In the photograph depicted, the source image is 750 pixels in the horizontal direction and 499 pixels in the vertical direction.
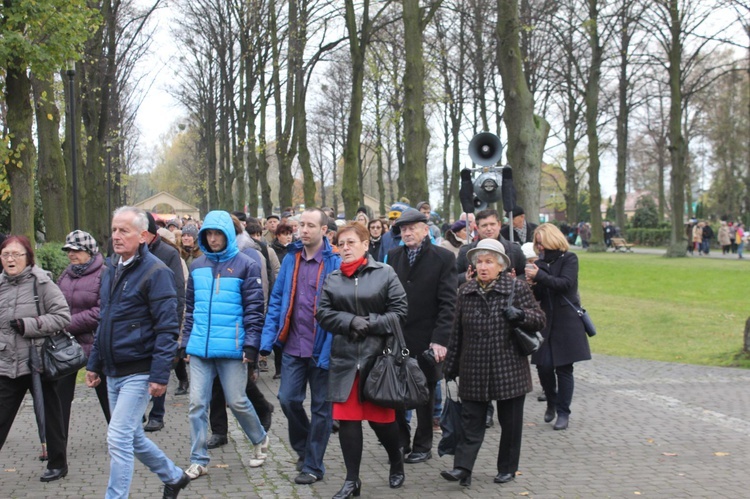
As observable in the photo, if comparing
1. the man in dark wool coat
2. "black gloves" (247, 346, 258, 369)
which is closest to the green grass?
the man in dark wool coat

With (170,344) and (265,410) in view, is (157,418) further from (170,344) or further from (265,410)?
(170,344)

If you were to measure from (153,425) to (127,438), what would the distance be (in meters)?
2.92

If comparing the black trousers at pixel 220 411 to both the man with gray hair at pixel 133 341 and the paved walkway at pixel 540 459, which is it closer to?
the paved walkway at pixel 540 459

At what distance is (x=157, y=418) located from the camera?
321 inches

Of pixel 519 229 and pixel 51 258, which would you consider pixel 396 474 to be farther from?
pixel 51 258

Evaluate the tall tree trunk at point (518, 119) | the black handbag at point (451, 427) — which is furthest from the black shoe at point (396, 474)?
the tall tree trunk at point (518, 119)

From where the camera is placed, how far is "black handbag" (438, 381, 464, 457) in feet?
21.1

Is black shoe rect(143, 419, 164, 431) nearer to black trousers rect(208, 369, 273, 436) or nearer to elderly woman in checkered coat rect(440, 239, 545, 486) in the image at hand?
black trousers rect(208, 369, 273, 436)

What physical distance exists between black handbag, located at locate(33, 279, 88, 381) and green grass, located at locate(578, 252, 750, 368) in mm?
9621

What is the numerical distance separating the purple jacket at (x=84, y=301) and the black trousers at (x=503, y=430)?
125 inches

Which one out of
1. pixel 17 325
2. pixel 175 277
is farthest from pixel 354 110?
pixel 17 325

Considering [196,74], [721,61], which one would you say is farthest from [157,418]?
[721,61]

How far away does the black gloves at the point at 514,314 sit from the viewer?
6.12 meters

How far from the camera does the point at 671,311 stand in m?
18.0
